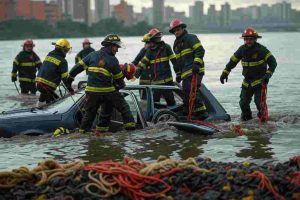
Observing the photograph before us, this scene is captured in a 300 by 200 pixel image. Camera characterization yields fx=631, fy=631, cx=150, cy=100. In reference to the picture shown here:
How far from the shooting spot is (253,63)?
527 inches

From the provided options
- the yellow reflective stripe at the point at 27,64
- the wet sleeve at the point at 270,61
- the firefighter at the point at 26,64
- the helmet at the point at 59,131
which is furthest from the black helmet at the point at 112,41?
the yellow reflective stripe at the point at 27,64

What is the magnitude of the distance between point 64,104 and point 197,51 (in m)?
2.95

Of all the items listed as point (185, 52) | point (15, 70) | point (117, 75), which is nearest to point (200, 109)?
point (185, 52)

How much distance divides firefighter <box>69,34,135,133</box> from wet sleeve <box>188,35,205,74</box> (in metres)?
2.03

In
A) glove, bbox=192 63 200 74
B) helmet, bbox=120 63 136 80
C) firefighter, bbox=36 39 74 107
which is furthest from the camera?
firefighter, bbox=36 39 74 107

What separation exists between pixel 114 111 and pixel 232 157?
8.46 ft

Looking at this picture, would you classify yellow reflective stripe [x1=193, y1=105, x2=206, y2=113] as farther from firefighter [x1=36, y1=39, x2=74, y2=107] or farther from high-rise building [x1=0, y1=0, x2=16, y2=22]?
high-rise building [x1=0, y1=0, x2=16, y2=22]

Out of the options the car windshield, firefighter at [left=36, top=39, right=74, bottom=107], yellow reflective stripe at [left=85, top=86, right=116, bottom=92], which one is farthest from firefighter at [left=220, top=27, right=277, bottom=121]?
the car windshield

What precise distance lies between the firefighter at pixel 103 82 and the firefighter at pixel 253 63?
3.46 meters

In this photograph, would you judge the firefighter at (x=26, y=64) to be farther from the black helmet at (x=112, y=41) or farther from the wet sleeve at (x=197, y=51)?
the black helmet at (x=112, y=41)

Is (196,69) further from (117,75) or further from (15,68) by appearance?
(15,68)

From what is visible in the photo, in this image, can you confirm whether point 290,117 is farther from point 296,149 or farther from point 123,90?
point 123,90

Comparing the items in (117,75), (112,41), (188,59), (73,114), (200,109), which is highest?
(112,41)

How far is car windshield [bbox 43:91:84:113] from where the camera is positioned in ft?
36.1
